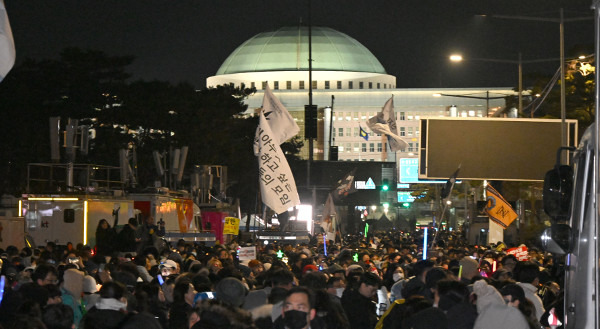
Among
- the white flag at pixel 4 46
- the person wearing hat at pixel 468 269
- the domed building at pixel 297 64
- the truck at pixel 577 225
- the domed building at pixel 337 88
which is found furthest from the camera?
the domed building at pixel 297 64

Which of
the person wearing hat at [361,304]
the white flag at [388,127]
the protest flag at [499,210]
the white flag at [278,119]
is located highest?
the white flag at [388,127]

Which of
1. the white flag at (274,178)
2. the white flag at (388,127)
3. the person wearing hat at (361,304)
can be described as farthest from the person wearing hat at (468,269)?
the white flag at (388,127)

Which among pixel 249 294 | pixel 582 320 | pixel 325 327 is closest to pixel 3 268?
pixel 249 294

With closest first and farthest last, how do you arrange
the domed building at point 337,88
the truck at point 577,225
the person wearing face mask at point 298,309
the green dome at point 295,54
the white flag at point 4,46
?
the white flag at point 4,46 < the person wearing face mask at point 298,309 < the truck at point 577,225 < the domed building at point 337,88 < the green dome at point 295,54

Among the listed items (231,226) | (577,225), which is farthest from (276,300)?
(231,226)

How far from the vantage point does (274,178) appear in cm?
2142

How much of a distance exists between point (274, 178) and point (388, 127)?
18204mm

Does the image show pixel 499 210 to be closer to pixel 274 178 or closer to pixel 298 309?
pixel 274 178

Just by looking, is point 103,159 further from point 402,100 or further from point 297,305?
point 402,100

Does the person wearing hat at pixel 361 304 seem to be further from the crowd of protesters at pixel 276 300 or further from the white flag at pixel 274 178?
the white flag at pixel 274 178

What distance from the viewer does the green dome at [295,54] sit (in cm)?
17600

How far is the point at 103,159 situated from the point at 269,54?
424 feet

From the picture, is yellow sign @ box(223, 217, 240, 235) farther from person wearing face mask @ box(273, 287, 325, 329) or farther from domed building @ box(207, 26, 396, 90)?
domed building @ box(207, 26, 396, 90)

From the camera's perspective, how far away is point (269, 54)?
178000 mm
